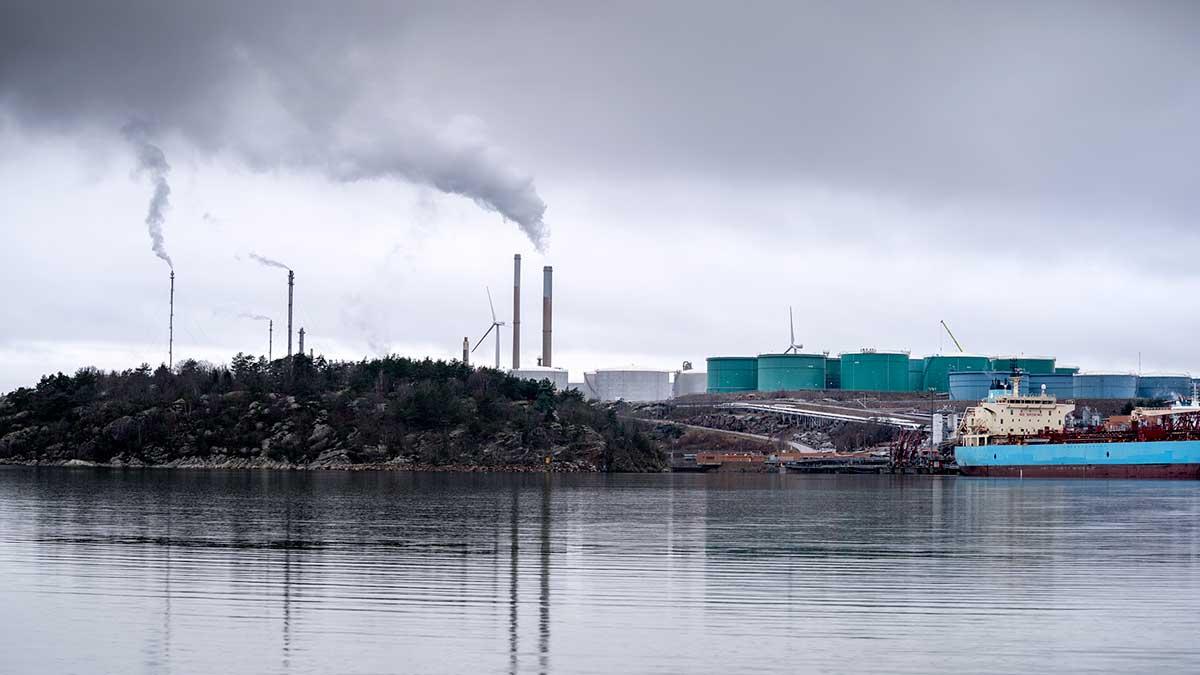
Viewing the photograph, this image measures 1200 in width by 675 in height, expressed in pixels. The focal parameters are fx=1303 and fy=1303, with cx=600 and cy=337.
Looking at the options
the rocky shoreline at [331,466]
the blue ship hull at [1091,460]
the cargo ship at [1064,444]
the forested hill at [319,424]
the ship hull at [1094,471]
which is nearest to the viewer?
the blue ship hull at [1091,460]

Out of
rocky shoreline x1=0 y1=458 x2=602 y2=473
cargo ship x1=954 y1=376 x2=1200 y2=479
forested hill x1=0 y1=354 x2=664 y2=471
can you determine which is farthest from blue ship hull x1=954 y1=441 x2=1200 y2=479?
rocky shoreline x1=0 y1=458 x2=602 y2=473

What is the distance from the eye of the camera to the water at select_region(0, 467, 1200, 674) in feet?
71.1

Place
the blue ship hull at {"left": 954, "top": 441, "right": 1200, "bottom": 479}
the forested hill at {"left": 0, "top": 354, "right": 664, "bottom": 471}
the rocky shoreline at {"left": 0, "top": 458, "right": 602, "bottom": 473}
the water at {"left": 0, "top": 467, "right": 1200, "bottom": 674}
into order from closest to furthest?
the water at {"left": 0, "top": 467, "right": 1200, "bottom": 674}
the blue ship hull at {"left": 954, "top": 441, "right": 1200, "bottom": 479}
the rocky shoreline at {"left": 0, "top": 458, "right": 602, "bottom": 473}
the forested hill at {"left": 0, "top": 354, "right": 664, "bottom": 471}

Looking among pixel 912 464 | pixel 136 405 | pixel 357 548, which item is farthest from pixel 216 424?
pixel 357 548

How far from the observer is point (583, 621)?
83.8 ft

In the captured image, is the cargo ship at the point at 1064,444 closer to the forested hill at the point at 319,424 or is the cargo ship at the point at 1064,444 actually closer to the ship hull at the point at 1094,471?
the ship hull at the point at 1094,471

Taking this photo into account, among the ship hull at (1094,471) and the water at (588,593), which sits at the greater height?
the water at (588,593)

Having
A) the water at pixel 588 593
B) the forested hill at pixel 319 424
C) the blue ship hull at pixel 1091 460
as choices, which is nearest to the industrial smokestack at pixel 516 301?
the forested hill at pixel 319 424

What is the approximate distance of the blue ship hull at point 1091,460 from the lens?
12900cm

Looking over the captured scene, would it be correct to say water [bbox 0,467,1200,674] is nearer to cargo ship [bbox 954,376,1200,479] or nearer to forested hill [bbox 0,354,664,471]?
cargo ship [bbox 954,376,1200,479]

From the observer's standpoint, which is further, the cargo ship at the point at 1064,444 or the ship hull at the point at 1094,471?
the cargo ship at the point at 1064,444

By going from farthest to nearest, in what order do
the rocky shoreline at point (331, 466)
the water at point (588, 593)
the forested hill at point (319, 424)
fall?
the forested hill at point (319, 424) < the rocky shoreline at point (331, 466) < the water at point (588, 593)

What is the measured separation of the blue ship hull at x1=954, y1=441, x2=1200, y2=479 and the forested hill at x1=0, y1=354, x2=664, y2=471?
155 ft

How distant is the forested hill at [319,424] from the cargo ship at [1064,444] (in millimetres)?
43532
